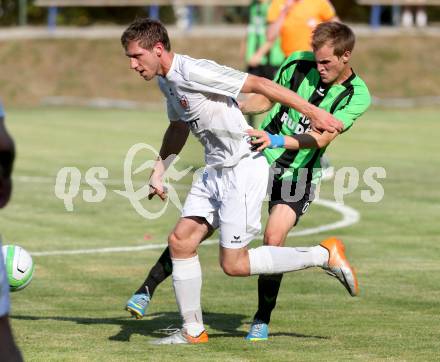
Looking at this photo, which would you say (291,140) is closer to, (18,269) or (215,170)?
(215,170)

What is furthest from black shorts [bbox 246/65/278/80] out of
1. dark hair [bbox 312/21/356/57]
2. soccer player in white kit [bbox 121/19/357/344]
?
soccer player in white kit [bbox 121/19/357/344]

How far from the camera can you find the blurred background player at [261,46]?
763 inches

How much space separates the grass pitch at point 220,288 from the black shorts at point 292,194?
884mm

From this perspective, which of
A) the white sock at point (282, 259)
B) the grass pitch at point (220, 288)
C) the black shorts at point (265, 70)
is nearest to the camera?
the grass pitch at point (220, 288)

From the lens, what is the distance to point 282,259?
7.94 metres

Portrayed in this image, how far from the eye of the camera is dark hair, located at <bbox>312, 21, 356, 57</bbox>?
819 centimetres

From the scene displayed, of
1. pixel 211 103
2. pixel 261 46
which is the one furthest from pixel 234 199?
pixel 261 46

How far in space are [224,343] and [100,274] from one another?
3059 mm

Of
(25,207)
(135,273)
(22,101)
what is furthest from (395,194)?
(22,101)

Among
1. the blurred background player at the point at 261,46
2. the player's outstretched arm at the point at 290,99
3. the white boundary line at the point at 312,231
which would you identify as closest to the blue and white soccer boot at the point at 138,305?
the player's outstretched arm at the point at 290,99

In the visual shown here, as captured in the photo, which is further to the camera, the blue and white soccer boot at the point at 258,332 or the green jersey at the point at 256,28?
the green jersey at the point at 256,28

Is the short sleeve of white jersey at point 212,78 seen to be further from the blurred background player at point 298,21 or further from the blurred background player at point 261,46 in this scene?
the blurred background player at point 261,46

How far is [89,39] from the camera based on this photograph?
127 ft

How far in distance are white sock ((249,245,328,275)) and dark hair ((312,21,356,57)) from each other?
4.63 ft
